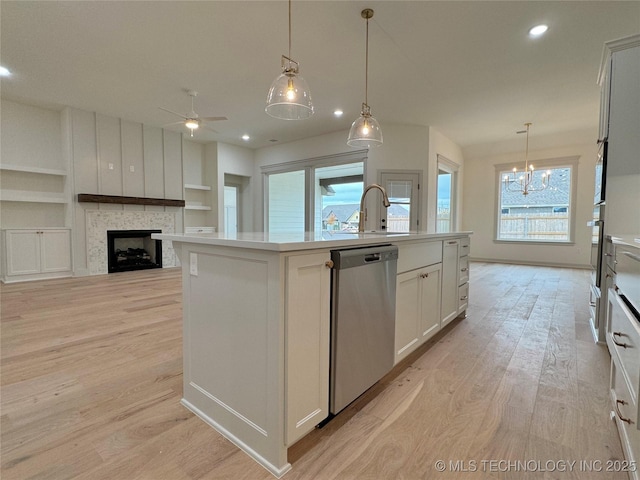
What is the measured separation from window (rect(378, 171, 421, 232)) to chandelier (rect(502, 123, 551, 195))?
283cm

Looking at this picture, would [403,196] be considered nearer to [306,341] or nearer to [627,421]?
[627,421]

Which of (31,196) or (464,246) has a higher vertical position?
(31,196)

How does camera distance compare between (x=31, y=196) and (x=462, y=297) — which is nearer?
(x=462, y=297)

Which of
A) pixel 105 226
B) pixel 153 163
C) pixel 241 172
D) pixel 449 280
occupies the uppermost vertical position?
pixel 241 172

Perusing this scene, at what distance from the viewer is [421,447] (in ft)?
4.36

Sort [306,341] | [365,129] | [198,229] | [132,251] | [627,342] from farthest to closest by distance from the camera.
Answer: [198,229]
[132,251]
[365,129]
[306,341]
[627,342]

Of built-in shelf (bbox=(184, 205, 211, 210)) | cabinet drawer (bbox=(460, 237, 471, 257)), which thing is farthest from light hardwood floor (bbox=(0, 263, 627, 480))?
built-in shelf (bbox=(184, 205, 211, 210))

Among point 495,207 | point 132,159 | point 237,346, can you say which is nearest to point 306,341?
point 237,346

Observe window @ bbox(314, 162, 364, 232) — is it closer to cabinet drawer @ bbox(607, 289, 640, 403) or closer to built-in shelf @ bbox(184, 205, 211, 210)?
built-in shelf @ bbox(184, 205, 211, 210)

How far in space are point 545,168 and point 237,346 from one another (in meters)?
8.54

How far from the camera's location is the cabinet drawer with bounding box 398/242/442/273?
189cm

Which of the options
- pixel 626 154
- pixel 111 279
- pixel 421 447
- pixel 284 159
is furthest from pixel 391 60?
pixel 111 279

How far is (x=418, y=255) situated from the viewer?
6.85 ft

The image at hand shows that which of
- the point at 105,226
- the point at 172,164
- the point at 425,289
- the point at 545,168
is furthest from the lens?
the point at 545,168
